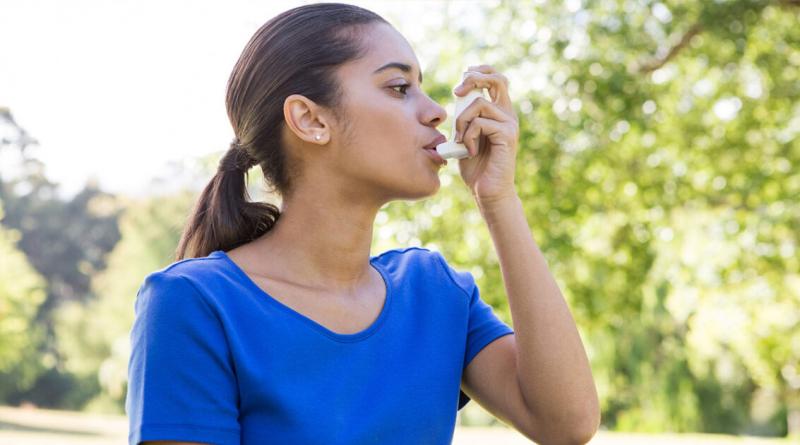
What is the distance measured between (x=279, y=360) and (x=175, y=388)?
0.18m

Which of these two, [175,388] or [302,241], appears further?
[302,241]

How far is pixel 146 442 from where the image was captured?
5.11 ft

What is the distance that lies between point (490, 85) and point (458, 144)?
0.15 meters

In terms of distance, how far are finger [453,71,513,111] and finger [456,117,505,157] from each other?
5 cm

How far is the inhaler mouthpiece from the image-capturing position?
187 cm

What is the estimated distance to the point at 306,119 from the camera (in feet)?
6.21

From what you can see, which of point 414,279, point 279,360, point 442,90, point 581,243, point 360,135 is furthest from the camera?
point 581,243

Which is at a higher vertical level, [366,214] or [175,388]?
[366,214]

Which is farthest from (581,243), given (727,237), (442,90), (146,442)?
(146,442)

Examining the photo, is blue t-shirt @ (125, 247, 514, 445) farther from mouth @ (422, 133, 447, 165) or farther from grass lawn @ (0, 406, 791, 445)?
grass lawn @ (0, 406, 791, 445)

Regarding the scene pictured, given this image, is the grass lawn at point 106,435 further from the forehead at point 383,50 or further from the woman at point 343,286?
the forehead at point 383,50

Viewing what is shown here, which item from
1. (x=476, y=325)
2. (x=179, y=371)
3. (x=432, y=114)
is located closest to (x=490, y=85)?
(x=432, y=114)

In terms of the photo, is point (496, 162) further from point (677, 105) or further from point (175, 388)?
point (677, 105)

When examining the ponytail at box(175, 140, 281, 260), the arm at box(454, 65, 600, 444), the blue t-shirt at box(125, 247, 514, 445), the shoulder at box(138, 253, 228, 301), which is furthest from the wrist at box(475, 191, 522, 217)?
the shoulder at box(138, 253, 228, 301)
